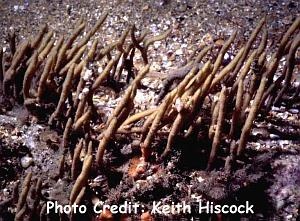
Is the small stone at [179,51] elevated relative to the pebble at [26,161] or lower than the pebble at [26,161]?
elevated

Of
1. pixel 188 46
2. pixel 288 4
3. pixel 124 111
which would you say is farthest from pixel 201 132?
pixel 288 4

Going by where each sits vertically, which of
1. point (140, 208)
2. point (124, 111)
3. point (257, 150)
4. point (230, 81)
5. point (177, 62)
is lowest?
point (140, 208)

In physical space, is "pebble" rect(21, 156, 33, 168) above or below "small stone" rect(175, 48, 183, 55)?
below

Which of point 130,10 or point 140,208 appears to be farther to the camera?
point 130,10

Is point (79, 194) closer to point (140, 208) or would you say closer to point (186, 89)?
point (140, 208)

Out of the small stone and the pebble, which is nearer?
the pebble

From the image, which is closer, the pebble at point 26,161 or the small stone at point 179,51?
the pebble at point 26,161

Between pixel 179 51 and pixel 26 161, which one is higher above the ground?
pixel 179 51

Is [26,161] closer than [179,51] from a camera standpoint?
Yes
